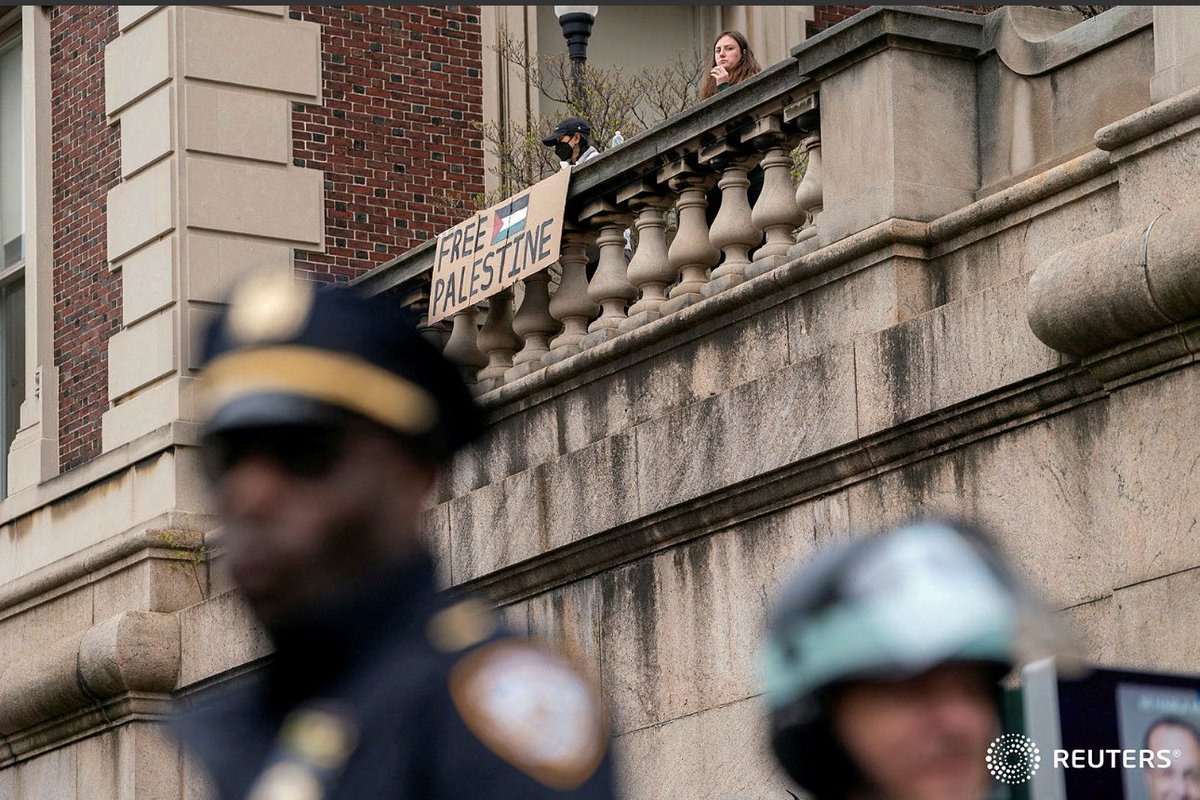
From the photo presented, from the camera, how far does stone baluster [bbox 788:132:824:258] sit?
9.99 metres

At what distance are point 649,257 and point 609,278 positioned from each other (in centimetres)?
29

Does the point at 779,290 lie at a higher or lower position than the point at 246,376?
higher

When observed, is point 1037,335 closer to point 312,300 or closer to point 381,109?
point 312,300

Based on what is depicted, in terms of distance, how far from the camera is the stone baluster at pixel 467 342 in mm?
11984

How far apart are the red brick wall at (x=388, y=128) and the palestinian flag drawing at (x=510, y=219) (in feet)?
10.2

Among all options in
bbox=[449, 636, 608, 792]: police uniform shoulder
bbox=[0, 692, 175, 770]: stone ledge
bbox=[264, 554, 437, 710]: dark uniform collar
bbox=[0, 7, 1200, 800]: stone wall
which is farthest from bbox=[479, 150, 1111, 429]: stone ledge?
bbox=[449, 636, 608, 792]: police uniform shoulder

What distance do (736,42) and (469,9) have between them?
4.28 metres

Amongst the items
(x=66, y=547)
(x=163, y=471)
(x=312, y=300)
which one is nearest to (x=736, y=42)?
(x=163, y=471)

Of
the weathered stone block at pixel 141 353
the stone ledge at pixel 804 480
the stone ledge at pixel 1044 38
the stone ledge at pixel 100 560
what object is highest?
the weathered stone block at pixel 141 353

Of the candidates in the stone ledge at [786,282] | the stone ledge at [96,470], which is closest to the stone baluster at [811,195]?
the stone ledge at [786,282]

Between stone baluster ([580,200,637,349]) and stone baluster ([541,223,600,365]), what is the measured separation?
0.08 metres

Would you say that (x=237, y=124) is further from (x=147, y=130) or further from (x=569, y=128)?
(x=569, y=128)

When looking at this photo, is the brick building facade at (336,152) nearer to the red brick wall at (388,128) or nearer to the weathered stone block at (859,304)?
the red brick wall at (388,128)

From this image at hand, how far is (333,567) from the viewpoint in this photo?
9.52 ft
